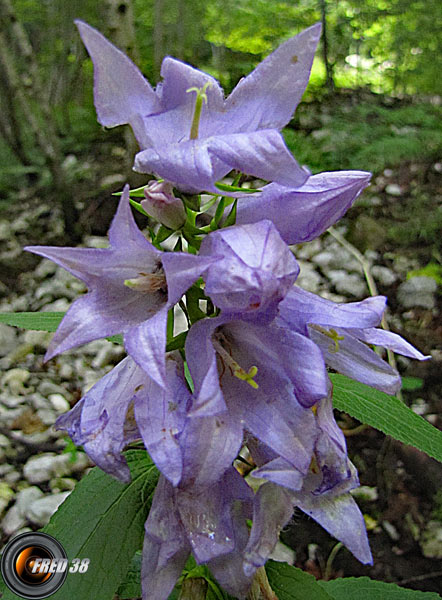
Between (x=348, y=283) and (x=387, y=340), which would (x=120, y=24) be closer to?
(x=348, y=283)

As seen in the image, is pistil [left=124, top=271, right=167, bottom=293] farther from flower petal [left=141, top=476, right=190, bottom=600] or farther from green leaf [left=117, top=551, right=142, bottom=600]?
green leaf [left=117, top=551, right=142, bottom=600]

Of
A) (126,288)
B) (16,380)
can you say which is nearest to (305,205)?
(126,288)

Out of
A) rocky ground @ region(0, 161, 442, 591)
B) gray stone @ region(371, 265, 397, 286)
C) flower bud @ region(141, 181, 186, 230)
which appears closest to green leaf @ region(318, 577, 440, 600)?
rocky ground @ region(0, 161, 442, 591)

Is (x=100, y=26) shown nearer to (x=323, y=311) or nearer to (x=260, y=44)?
(x=260, y=44)

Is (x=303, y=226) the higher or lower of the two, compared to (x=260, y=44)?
higher

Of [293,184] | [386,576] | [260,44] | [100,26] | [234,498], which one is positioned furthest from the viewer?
[100,26]

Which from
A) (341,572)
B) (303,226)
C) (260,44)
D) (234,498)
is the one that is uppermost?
(303,226)

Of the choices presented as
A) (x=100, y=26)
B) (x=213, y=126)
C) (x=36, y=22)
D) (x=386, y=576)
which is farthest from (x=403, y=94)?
(x=213, y=126)
